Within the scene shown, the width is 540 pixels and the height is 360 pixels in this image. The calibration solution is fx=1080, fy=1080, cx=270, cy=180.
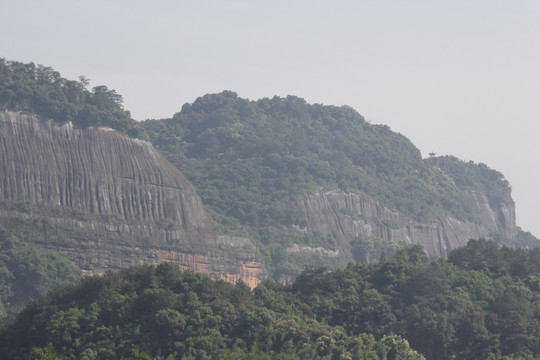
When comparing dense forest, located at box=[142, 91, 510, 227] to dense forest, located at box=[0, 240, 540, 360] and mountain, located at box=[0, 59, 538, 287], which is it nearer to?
mountain, located at box=[0, 59, 538, 287]

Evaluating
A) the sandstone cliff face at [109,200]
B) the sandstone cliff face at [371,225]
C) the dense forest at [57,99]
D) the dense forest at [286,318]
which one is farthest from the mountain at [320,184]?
the dense forest at [286,318]

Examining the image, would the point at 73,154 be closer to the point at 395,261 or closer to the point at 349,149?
the point at 395,261

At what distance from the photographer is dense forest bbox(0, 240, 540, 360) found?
66625 millimetres

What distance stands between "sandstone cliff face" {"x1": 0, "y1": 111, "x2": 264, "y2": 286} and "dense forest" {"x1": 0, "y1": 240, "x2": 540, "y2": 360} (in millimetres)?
35871

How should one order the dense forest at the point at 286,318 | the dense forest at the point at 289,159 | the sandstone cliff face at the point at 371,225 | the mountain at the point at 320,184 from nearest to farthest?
1. the dense forest at the point at 286,318
2. the mountain at the point at 320,184
3. the sandstone cliff face at the point at 371,225
4. the dense forest at the point at 289,159

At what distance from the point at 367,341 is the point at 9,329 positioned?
23.0 meters

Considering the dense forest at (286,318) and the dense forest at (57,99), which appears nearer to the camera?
the dense forest at (286,318)

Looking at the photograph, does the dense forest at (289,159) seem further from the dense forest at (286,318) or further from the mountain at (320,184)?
the dense forest at (286,318)

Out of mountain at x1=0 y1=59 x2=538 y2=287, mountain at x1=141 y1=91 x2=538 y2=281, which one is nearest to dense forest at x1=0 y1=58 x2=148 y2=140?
mountain at x1=0 y1=59 x2=538 y2=287

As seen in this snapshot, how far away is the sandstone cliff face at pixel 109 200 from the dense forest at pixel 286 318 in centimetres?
3587

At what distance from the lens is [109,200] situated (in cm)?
11806

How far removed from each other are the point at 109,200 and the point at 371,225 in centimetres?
4913

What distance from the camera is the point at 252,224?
141m

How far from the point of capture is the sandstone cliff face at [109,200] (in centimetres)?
11069
